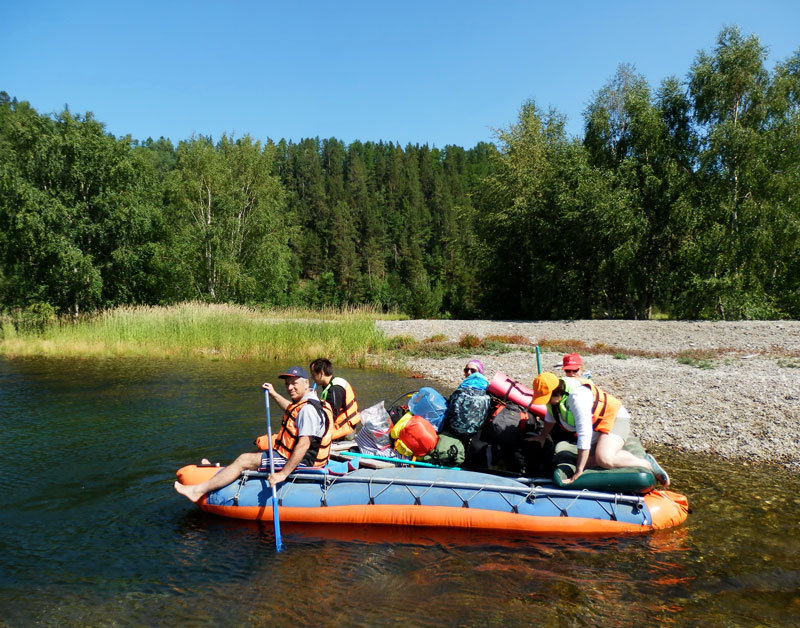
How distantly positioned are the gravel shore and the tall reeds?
2.53 meters

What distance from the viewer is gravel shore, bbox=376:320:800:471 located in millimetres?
9578

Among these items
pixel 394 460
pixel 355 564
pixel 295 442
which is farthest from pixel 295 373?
pixel 355 564

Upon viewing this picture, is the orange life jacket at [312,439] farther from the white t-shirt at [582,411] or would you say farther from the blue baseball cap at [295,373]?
the white t-shirt at [582,411]

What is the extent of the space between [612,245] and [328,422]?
Answer: 2277 cm

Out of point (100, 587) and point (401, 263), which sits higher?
point (401, 263)

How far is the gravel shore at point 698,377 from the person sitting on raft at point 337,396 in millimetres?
5364

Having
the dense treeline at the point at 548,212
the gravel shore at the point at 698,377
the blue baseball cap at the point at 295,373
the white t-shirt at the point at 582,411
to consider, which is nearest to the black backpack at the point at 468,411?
the white t-shirt at the point at 582,411

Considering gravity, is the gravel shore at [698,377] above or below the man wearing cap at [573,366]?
below

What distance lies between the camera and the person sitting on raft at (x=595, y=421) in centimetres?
642

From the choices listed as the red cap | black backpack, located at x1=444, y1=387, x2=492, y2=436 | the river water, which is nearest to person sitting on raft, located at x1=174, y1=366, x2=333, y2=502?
the river water

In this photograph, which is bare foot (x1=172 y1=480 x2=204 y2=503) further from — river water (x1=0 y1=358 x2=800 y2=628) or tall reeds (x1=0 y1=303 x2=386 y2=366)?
tall reeds (x1=0 y1=303 x2=386 y2=366)

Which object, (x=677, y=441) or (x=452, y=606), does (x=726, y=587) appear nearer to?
(x=452, y=606)

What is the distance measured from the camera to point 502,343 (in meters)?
20.9

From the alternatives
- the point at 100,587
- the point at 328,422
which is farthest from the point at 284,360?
the point at 100,587
